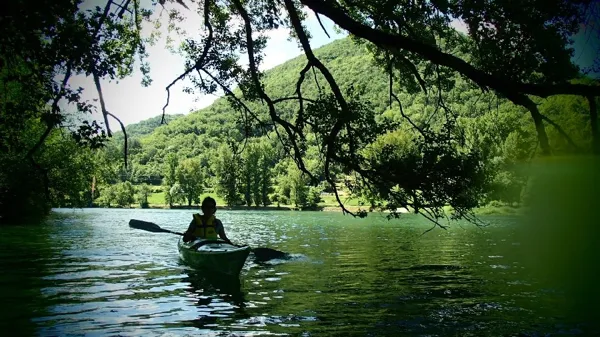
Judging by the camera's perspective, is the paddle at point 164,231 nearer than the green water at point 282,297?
No

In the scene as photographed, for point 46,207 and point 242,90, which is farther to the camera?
point 46,207

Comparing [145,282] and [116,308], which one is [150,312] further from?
[145,282]

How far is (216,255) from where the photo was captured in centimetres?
1314

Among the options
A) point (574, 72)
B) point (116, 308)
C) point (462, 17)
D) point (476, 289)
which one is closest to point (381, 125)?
point (462, 17)

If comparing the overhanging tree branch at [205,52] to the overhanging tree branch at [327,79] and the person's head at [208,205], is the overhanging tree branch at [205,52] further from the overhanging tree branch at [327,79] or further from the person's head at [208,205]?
the person's head at [208,205]

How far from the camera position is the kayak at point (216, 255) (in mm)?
12867

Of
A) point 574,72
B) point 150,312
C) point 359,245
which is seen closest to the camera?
point 574,72

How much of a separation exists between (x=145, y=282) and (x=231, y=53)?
673cm

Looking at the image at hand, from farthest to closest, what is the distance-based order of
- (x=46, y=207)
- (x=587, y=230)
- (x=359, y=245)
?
(x=46, y=207) < (x=359, y=245) < (x=587, y=230)

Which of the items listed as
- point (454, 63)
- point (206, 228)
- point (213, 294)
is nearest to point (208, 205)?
point (206, 228)

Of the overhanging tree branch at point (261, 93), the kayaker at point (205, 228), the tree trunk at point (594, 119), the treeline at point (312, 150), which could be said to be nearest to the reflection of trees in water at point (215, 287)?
the kayaker at point (205, 228)

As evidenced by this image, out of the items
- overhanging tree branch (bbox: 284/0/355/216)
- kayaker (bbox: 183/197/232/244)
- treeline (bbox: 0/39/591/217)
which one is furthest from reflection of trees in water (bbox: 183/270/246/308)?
overhanging tree branch (bbox: 284/0/355/216)

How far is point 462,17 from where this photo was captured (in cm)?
977

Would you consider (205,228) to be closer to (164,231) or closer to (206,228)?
(206,228)
